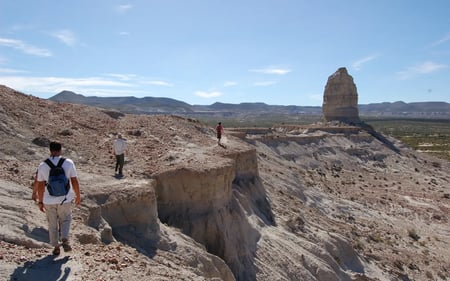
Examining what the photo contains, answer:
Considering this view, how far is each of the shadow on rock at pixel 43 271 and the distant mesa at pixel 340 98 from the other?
60.1 metres

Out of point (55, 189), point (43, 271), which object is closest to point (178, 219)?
point (55, 189)

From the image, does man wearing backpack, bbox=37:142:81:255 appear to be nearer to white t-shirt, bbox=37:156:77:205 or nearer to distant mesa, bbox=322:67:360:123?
white t-shirt, bbox=37:156:77:205

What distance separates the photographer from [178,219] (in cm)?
1353

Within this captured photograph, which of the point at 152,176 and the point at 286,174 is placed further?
the point at 286,174

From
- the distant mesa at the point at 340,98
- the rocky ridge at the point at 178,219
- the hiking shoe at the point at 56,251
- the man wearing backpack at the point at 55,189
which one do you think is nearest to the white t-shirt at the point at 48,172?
the man wearing backpack at the point at 55,189

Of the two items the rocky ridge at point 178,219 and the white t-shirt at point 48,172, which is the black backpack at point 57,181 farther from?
the rocky ridge at point 178,219

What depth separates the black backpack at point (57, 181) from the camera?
7078 mm

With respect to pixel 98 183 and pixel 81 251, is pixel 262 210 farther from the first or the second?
pixel 81 251

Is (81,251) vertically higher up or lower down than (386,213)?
higher up

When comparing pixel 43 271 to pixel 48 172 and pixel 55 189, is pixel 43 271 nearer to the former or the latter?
pixel 55 189

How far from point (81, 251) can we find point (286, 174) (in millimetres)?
25195

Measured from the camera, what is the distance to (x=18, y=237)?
24.8 feet

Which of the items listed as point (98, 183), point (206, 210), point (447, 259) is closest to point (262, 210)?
point (206, 210)

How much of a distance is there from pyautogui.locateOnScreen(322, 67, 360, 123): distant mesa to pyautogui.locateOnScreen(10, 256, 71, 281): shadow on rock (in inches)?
2366
